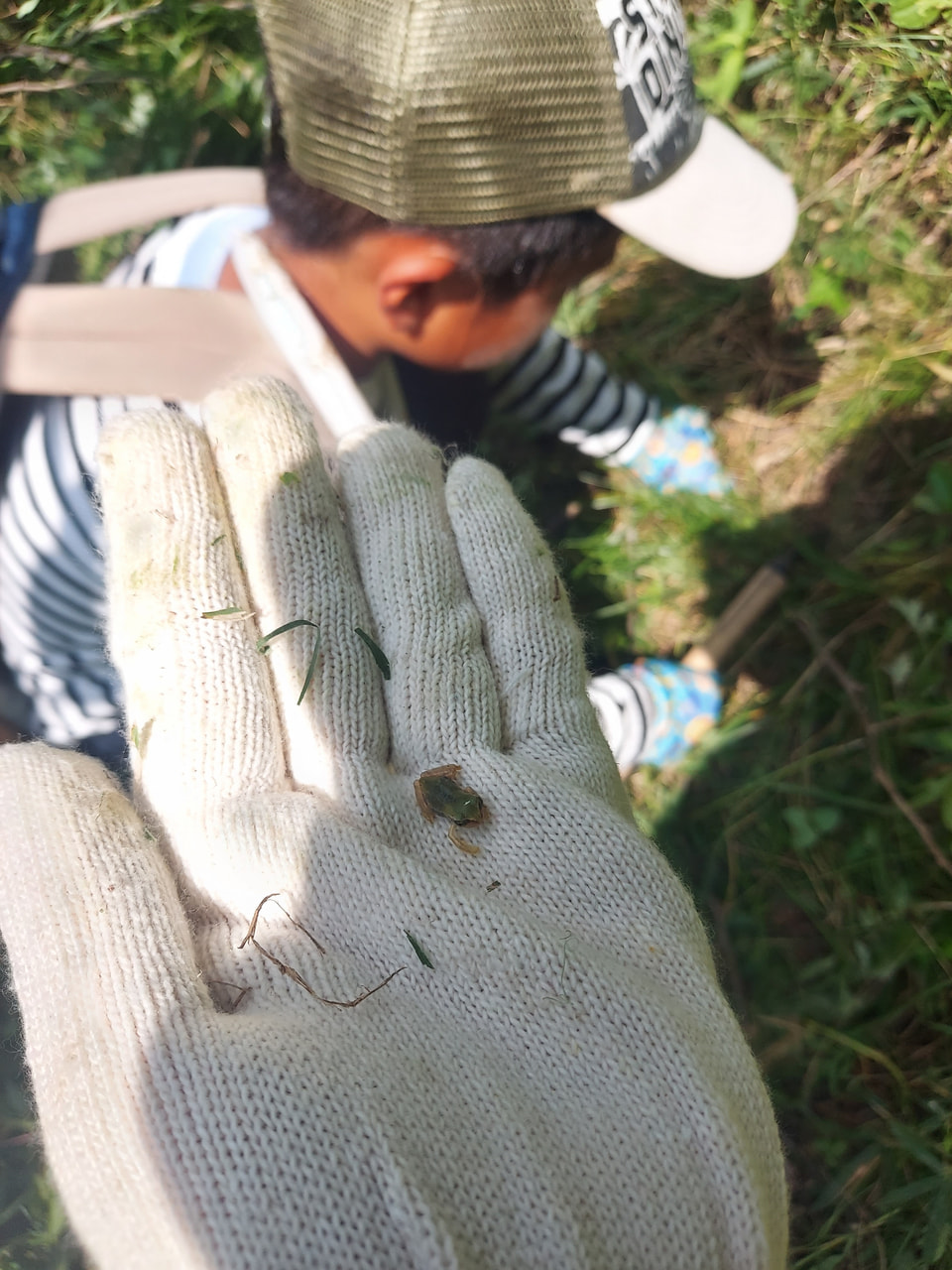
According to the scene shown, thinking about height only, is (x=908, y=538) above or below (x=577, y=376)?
above

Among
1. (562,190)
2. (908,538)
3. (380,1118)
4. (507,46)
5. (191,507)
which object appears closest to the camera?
(380,1118)

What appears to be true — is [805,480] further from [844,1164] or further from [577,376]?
[844,1164]

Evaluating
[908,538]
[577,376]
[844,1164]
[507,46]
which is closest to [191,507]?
[507,46]

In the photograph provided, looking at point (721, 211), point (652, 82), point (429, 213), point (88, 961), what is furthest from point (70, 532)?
point (721, 211)

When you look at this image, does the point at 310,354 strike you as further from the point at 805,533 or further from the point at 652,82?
the point at 805,533

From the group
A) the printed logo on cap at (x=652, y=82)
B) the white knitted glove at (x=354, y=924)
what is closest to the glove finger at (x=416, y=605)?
the white knitted glove at (x=354, y=924)

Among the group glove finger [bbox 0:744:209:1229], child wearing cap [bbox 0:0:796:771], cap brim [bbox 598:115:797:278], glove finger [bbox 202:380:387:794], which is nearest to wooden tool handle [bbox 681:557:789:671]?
child wearing cap [bbox 0:0:796:771]
